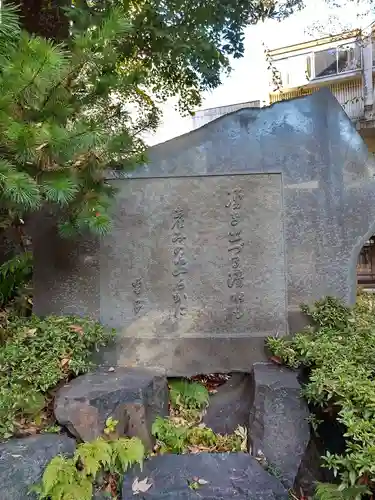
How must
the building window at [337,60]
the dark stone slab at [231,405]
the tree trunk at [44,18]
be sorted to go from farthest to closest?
the building window at [337,60], the tree trunk at [44,18], the dark stone slab at [231,405]

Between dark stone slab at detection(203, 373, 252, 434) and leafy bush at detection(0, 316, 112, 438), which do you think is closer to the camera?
leafy bush at detection(0, 316, 112, 438)

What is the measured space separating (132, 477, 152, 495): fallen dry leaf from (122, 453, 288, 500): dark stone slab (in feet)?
0.07

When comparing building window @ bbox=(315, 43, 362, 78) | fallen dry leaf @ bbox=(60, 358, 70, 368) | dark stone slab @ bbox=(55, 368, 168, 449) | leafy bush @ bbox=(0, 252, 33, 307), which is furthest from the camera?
building window @ bbox=(315, 43, 362, 78)

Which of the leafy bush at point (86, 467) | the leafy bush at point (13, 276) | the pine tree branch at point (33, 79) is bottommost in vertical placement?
the leafy bush at point (86, 467)

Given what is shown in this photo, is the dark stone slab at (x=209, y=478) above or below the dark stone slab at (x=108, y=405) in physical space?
below

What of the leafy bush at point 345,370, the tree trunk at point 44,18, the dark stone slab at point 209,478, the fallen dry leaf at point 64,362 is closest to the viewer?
the leafy bush at point 345,370

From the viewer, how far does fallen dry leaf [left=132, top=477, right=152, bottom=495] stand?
103 inches

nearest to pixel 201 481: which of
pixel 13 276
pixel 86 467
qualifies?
pixel 86 467

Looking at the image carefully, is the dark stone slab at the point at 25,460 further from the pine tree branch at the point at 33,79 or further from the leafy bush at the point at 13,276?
the leafy bush at the point at 13,276

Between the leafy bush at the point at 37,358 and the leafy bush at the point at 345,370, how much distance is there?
5.59ft

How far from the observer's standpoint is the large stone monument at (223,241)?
3920 mm

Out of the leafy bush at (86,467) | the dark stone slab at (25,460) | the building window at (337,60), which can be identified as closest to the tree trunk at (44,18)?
the dark stone slab at (25,460)

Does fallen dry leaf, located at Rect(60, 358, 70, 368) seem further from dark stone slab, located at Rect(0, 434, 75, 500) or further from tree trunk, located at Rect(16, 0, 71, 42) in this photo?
tree trunk, located at Rect(16, 0, 71, 42)

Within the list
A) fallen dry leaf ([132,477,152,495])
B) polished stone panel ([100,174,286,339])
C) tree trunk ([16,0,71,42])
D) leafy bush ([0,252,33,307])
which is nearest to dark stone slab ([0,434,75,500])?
fallen dry leaf ([132,477,152,495])
